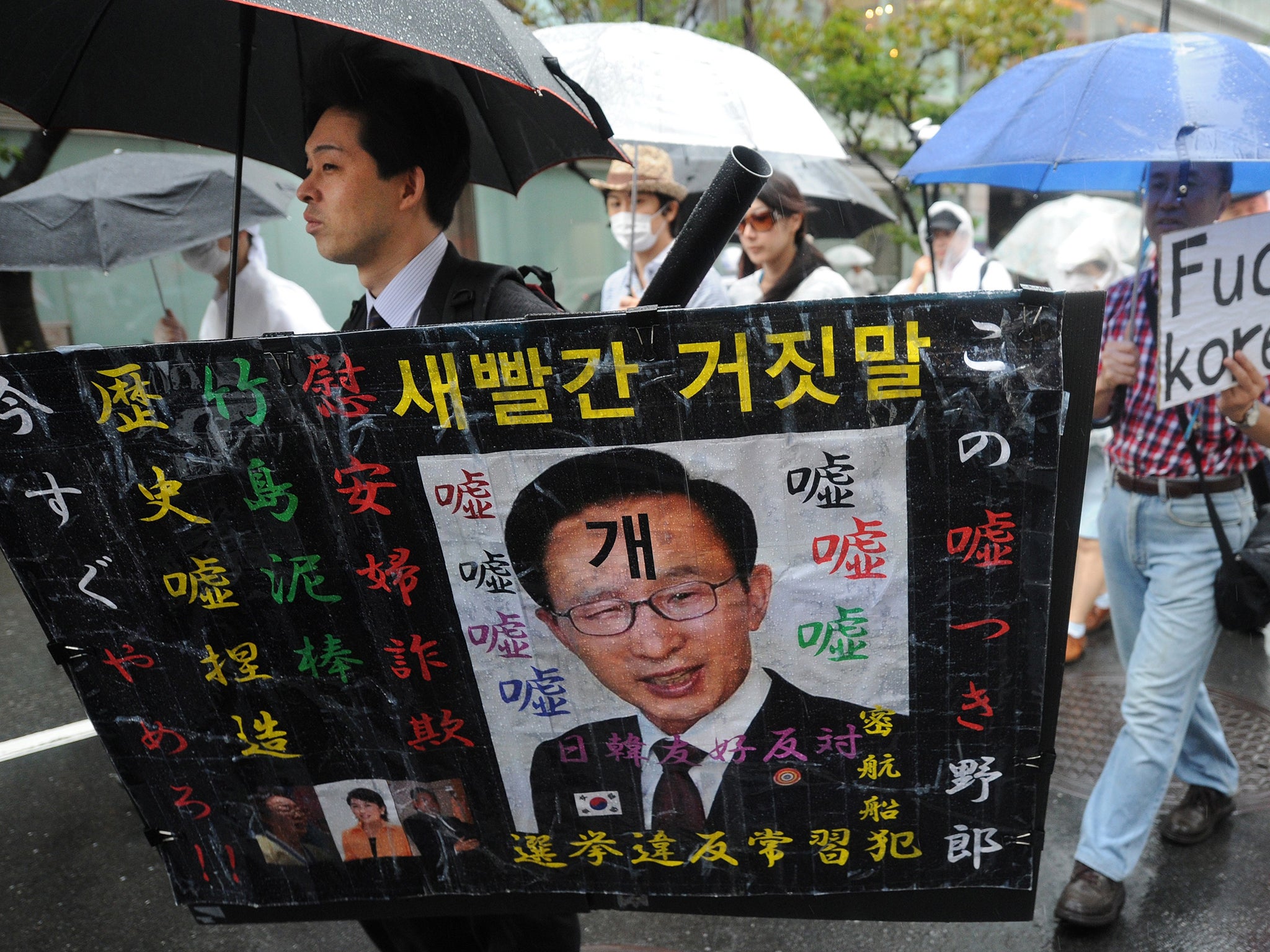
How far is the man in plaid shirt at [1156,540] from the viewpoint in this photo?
2947 millimetres

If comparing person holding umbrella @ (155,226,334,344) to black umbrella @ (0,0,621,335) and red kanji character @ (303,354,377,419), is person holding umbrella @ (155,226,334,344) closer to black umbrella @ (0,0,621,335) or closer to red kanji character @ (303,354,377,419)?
black umbrella @ (0,0,621,335)

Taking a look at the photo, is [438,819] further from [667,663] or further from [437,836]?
[667,663]

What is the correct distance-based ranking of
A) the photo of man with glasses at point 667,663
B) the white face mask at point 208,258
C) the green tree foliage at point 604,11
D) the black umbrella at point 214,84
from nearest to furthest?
the photo of man with glasses at point 667,663 → the black umbrella at point 214,84 → the white face mask at point 208,258 → the green tree foliage at point 604,11

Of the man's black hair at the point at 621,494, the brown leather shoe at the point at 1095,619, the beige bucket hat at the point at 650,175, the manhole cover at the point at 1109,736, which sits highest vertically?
the man's black hair at the point at 621,494

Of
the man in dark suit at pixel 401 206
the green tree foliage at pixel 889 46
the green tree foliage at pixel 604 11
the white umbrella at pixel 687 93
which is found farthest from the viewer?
the green tree foliage at pixel 889 46

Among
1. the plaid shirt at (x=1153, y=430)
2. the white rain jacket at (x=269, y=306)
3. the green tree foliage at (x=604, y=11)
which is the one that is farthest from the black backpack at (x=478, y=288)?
the green tree foliage at (x=604, y=11)

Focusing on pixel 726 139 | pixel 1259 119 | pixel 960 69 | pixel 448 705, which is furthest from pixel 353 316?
pixel 960 69

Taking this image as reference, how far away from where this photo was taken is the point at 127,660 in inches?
70.1

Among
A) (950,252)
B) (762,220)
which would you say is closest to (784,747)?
(762,220)

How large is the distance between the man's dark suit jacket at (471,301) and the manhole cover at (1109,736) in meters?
2.88

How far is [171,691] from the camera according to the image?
5.89ft

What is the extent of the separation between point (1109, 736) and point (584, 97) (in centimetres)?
344

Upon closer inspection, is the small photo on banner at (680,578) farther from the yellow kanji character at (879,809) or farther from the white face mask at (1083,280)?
the white face mask at (1083,280)

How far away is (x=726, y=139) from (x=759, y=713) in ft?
7.41
